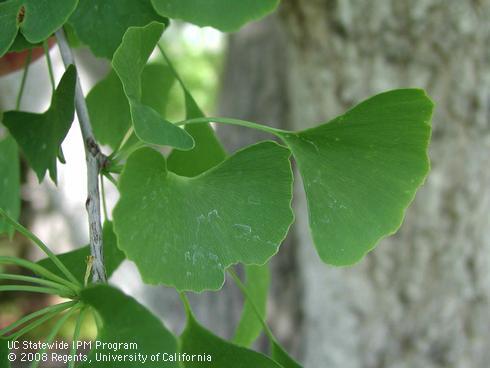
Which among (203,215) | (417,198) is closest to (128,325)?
(203,215)

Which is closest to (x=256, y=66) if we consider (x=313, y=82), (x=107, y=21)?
(x=313, y=82)

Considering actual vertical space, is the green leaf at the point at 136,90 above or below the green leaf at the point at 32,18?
below

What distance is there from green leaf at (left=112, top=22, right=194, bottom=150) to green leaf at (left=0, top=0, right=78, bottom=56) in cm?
5

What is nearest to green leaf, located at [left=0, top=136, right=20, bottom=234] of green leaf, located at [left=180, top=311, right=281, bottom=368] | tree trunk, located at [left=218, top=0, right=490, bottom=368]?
green leaf, located at [left=180, top=311, right=281, bottom=368]

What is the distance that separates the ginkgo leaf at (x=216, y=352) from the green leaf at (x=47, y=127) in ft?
0.47

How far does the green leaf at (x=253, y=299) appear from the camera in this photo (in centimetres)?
60

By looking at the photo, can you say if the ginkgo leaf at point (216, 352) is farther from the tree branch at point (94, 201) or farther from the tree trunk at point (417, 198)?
the tree trunk at point (417, 198)

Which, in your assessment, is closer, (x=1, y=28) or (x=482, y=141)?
(x=1, y=28)

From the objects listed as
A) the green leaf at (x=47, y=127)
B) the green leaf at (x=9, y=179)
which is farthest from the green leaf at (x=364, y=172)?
the green leaf at (x=9, y=179)

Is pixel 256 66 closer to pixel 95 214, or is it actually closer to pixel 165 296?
pixel 165 296

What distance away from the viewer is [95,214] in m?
0.41

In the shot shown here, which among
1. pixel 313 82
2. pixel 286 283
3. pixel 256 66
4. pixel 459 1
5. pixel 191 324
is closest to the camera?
pixel 191 324

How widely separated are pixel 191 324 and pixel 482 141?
84 cm

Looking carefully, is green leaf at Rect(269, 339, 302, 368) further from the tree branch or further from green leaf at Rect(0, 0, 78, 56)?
green leaf at Rect(0, 0, 78, 56)
